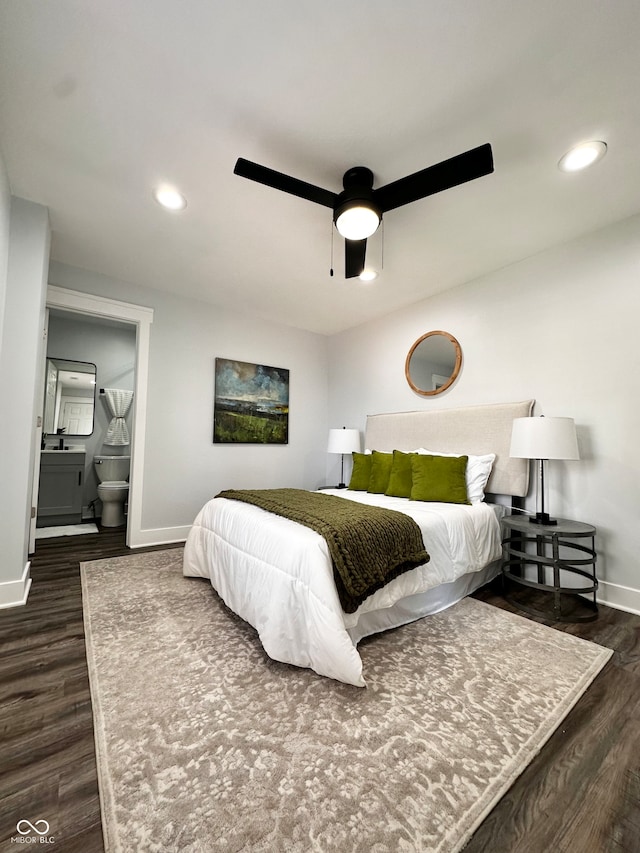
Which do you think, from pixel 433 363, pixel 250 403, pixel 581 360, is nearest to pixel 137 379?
pixel 250 403

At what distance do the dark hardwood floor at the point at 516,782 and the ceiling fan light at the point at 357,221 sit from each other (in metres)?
2.52

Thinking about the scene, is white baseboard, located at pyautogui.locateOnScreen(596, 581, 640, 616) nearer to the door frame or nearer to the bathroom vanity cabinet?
the door frame

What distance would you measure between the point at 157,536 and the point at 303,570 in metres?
2.65

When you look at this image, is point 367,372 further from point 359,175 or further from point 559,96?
point 559,96

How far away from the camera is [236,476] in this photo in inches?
171

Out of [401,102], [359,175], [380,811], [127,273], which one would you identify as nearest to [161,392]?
[127,273]

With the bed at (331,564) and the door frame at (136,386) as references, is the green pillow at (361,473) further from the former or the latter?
the door frame at (136,386)

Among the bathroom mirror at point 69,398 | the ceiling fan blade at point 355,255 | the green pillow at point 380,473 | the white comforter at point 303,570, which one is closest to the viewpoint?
the white comforter at point 303,570

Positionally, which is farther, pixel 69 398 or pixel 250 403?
pixel 69 398

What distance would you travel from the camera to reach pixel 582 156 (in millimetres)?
1989

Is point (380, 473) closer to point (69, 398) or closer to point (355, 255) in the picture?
point (355, 255)

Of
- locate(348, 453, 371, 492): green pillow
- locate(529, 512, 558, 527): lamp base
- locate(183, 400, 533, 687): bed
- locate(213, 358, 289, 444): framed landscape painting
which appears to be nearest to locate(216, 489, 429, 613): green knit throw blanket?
locate(183, 400, 533, 687): bed

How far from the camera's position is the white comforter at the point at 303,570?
5.34 ft

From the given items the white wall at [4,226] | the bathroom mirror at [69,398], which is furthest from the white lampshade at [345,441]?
the bathroom mirror at [69,398]
